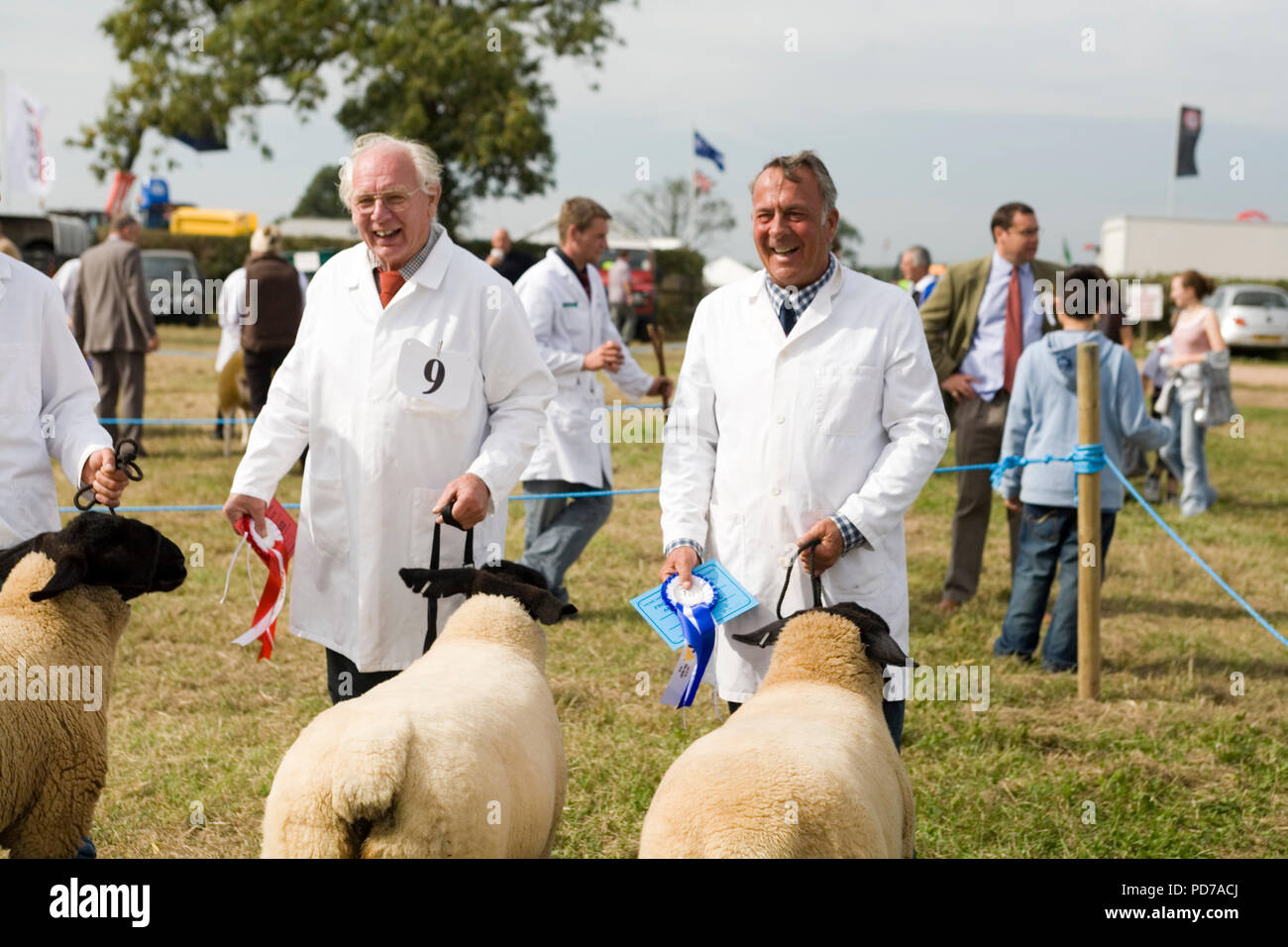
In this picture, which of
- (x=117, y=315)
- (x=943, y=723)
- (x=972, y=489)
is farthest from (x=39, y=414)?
(x=117, y=315)

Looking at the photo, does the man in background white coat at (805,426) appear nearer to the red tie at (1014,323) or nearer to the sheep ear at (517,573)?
the sheep ear at (517,573)

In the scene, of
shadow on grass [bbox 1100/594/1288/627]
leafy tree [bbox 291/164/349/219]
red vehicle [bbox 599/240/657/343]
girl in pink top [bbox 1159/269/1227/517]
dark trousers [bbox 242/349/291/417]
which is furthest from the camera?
leafy tree [bbox 291/164/349/219]

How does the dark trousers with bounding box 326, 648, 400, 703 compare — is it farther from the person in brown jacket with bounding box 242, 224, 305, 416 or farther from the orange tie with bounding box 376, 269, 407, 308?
the person in brown jacket with bounding box 242, 224, 305, 416

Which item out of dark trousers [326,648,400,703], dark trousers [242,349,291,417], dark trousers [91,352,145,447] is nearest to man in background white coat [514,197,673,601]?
dark trousers [326,648,400,703]

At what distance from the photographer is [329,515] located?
3.99 metres

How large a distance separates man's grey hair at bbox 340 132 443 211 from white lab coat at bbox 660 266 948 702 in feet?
3.15

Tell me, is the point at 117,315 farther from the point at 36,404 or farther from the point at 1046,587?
the point at 1046,587

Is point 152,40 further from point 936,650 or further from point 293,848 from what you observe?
point 293,848

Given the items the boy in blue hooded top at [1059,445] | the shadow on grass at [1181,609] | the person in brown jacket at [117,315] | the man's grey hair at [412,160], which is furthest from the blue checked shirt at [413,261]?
the person in brown jacket at [117,315]

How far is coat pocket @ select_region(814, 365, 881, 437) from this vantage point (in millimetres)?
3674

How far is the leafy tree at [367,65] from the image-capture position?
3450 cm
